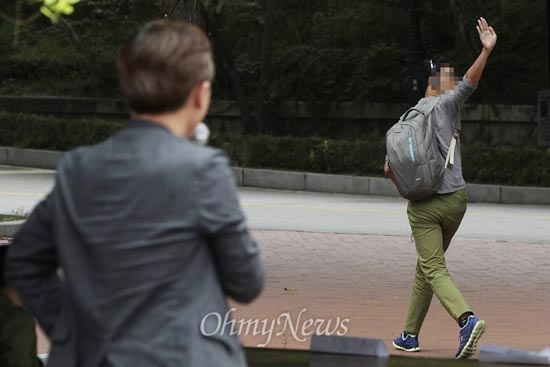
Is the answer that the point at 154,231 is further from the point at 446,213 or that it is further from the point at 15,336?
the point at 446,213

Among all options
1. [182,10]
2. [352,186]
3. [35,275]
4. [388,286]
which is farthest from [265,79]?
[35,275]

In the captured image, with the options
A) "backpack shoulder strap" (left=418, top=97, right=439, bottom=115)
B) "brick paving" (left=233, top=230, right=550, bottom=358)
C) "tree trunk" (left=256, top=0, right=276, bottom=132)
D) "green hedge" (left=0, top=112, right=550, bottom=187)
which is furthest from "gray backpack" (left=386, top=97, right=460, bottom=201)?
"tree trunk" (left=256, top=0, right=276, bottom=132)

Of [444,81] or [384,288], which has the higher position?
[444,81]

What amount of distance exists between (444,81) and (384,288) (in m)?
3.16

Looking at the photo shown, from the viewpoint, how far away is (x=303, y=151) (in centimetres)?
2223

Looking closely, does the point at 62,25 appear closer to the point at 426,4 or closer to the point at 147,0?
the point at 147,0

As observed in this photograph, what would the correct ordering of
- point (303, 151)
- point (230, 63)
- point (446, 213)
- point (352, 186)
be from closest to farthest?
point (446, 213) < point (352, 186) < point (303, 151) < point (230, 63)

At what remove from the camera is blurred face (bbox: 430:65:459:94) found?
23.3 feet

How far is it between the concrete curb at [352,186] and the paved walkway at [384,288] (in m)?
6.04

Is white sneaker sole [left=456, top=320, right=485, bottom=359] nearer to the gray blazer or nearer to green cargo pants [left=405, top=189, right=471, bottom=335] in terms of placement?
green cargo pants [left=405, top=189, right=471, bottom=335]

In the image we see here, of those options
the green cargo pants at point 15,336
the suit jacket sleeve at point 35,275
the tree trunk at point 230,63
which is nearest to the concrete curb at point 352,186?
the tree trunk at point 230,63

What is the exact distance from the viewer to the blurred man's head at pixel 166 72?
274cm

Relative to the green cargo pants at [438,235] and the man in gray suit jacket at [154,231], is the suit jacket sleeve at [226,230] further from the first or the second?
the green cargo pants at [438,235]

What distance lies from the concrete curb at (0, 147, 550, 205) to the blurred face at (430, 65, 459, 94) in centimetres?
1250
